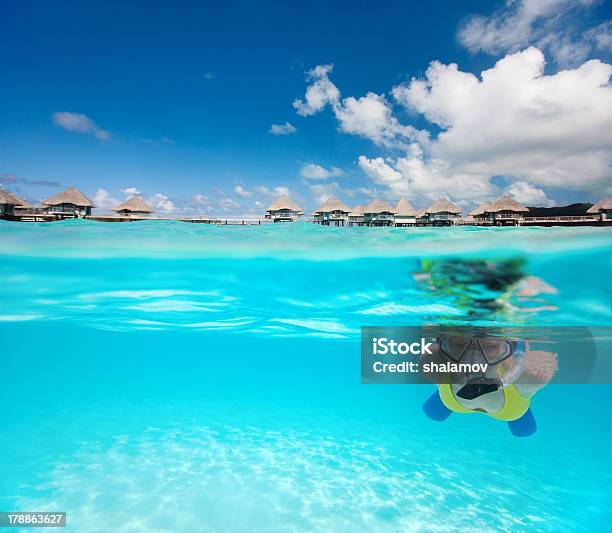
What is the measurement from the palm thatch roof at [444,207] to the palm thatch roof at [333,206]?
11.7 metres

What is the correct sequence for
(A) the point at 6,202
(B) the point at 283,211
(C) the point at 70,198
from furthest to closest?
(B) the point at 283,211 → (C) the point at 70,198 → (A) the point at 6,202

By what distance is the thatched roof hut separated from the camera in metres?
44.0

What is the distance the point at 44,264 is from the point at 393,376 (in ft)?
32.8

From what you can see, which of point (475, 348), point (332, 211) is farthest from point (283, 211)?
point (475, 348)

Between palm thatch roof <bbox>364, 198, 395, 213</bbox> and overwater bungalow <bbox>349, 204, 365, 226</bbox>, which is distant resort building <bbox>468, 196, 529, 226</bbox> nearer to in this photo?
palm thatch roof <bbox>364, 198, 395, 213</bbox>

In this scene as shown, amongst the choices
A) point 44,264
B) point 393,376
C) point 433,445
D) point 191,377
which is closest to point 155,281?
point 44,264

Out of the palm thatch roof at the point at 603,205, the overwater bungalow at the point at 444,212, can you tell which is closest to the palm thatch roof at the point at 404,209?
the overwater bungalow at the point at 444,212

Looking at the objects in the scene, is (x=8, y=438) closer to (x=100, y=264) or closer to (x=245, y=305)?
(x=100, y=264)

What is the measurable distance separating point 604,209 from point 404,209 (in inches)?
849

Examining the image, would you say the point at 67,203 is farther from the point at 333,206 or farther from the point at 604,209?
the point at 604,209

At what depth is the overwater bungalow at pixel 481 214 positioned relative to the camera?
43.6 m

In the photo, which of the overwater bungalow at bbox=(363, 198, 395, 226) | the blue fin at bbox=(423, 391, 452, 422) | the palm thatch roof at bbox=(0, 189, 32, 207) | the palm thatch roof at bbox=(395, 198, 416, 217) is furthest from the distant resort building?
the palm thatch roof at bbox=(0, 189, 32, 207)

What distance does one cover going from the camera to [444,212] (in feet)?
148

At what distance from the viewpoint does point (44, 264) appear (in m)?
9.85
